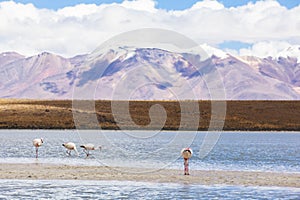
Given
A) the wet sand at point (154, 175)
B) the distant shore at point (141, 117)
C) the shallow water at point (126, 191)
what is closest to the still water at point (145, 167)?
the shallow water at point (126, 191)

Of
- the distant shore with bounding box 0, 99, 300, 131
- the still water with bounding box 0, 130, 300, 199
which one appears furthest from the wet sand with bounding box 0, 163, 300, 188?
the distant shore with bounding box 0, 99, 300, 131

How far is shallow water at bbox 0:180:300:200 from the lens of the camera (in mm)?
25391

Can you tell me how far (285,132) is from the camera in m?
94.4

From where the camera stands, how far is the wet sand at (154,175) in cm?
2989

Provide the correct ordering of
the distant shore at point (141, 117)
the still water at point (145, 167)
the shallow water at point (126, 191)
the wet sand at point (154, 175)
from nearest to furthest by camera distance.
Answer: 1. the shallow water at point (126, 191)
2. the still water at point (145, 167)
3. the wet sand at point (154, 175)
4. the distant shore at point (141, 117)

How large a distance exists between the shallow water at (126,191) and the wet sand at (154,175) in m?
1.36

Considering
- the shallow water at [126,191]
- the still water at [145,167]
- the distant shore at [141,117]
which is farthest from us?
the distant shore at [141,117]

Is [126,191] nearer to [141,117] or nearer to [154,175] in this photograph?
[154,175]

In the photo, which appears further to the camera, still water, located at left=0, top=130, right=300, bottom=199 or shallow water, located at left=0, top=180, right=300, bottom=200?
still water, located at left=0, top=130, right=300, bottom=199

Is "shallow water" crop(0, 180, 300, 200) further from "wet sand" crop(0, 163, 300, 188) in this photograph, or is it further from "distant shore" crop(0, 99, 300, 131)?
"distant shore" crop(0, 99, 300, 131)

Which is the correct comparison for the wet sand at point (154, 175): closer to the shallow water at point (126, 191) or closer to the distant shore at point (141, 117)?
the shallow water at point (126, 191)

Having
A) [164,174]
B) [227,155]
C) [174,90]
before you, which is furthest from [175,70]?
[164,174]

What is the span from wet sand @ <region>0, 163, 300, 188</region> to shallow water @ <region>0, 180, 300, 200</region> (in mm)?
1357

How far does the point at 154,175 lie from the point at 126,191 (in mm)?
5550
